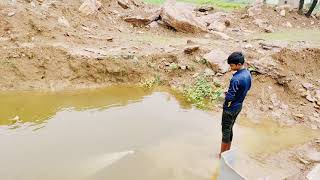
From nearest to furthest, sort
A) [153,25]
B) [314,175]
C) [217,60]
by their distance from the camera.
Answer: [314,175]
[217,60]
[153,25]

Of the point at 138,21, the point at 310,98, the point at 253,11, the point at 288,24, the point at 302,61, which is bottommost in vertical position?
the point at 310,98

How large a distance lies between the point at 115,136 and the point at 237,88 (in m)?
2.55

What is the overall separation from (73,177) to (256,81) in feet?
17.5

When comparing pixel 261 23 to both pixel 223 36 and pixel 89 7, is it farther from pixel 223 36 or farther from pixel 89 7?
pixel 89 7

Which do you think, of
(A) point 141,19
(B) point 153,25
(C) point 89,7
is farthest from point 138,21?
(C) point 89,7

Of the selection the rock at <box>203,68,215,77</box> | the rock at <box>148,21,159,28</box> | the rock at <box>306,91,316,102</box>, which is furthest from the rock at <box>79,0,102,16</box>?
the rock at <box>306,91,316,102</box>

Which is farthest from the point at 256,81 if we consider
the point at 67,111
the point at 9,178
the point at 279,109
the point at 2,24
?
the point at 2,24

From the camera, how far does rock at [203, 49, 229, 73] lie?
9.59 m

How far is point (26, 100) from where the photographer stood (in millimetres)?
8320

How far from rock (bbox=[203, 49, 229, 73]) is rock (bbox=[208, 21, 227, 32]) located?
3.38 meters

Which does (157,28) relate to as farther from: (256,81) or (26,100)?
(26,100)

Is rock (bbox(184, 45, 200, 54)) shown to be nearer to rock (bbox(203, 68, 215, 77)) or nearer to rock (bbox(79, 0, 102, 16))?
rock (bbox(203, 68, 215, 77))

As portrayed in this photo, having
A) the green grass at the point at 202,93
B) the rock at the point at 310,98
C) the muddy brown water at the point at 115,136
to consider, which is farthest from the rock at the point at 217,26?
the rock at the point at 310,98

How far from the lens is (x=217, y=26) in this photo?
533 inches
